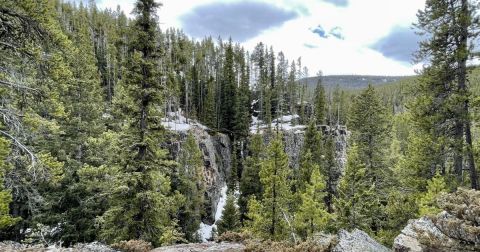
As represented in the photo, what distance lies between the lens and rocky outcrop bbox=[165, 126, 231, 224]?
1710 inches

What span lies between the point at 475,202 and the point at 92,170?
1774cm

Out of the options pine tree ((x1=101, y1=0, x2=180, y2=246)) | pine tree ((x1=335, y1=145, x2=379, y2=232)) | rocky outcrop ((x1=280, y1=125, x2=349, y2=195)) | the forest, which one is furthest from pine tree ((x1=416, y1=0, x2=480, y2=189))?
rocky outcrop ((x1=280, y1=125, x2=349, y2=195))

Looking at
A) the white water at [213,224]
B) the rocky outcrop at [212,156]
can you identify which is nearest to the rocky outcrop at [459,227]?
the white water at [213,224]

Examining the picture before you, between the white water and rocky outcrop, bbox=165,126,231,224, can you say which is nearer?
the white water

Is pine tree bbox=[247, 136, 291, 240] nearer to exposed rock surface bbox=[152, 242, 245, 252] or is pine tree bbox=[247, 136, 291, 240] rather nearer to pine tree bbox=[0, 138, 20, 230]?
exposed rock surface bbox=[152, 242, 245, 252]

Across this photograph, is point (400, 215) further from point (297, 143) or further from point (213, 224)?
point (297, 143)

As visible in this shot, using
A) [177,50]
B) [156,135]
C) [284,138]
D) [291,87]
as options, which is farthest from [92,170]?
[291,87]

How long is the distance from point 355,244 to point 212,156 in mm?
42398

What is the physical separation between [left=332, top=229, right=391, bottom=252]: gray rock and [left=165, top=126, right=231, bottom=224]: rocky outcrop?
32.1 m

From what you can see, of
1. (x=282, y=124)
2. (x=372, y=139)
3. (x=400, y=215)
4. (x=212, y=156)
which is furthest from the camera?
(x=282, y=124)

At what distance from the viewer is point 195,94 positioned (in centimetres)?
7475

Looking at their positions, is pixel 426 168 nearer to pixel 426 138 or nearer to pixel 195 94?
pixel 426 138

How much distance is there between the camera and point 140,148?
1456cm

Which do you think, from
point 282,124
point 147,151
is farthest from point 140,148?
point 282,124
